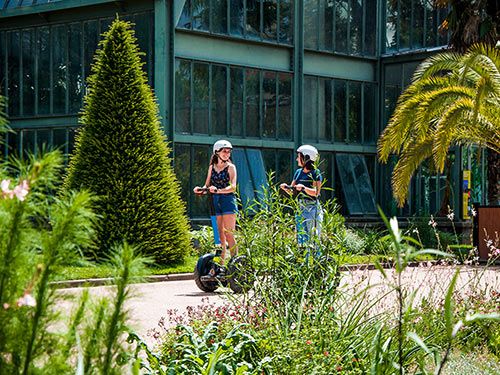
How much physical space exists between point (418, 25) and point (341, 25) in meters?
3.46

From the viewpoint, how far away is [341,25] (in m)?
33.2

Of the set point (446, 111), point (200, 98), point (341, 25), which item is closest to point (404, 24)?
point (341, 25)

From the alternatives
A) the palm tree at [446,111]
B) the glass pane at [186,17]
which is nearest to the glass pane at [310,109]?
the glass pane at [186,17]

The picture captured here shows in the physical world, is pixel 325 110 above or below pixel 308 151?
above

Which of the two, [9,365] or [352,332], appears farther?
[352,332]

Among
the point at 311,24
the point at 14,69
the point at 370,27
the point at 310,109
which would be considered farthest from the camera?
the point at 370,27

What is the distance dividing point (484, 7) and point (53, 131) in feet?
42.5

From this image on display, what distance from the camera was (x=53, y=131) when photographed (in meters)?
29.4

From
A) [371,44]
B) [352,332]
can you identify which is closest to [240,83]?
[371,44]

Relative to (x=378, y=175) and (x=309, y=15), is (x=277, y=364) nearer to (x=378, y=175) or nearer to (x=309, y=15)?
(x=309, y=15)

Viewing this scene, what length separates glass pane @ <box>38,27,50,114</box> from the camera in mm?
29516

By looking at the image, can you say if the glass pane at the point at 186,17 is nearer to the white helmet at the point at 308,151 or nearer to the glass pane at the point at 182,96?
the glass pane at the point at 182,96

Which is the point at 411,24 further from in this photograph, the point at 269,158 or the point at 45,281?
the point at 45,281

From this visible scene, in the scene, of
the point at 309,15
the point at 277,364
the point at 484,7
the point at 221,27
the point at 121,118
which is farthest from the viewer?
the point at 309,15
